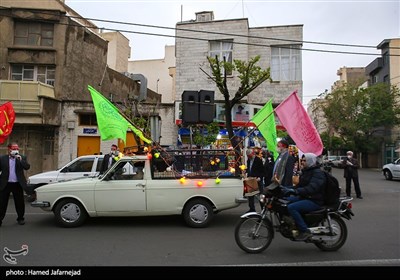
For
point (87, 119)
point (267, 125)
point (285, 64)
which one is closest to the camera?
point (267, 125)

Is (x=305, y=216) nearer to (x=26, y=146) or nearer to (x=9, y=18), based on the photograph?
(x=26, y=146)

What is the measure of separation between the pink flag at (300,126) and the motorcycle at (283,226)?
56.2 inches

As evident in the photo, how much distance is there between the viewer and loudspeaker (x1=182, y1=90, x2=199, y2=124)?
30.4 feet

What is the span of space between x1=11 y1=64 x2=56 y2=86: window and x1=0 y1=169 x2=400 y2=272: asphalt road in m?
13.1

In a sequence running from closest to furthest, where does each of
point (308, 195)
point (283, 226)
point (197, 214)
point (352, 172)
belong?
point (308, 195) < point (283, 226) < point (197, 214) < point (352, 172)

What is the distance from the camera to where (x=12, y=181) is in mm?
7734

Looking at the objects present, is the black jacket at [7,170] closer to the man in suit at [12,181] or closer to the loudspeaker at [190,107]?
the man in suit at [12,181]

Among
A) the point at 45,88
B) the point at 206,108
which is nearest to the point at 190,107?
the point at 206,108

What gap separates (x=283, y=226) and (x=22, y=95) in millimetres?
16423

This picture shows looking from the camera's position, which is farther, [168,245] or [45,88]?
[45,88]

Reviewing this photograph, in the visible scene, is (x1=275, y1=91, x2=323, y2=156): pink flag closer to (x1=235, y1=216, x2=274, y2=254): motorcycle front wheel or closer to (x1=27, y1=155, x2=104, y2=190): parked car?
(x1=235, y1=216, x2=274, y2=254): motorcycle front wheel

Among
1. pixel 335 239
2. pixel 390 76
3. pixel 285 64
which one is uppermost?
pixel 390 76

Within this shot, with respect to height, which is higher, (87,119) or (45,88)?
(45,88)

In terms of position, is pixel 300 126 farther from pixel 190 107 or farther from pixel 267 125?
pixel 190 107
